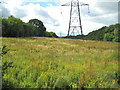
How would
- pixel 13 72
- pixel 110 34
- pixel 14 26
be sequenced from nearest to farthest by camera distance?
pixel 13 72 → pixel 14 26 → pixel 110 34

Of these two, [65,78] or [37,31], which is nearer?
[65,78]

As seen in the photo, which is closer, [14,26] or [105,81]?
[105,81]

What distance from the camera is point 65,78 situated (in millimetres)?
5172

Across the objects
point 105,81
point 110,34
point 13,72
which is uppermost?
point 110,34

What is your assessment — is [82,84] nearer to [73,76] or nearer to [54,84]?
[73,76]

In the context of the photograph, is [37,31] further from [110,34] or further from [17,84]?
[17,84]

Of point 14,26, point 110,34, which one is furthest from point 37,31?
point 110,34

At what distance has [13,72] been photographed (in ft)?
18.7

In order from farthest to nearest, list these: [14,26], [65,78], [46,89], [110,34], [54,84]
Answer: [110,34]
[14,26]
[65,78]
[54,84]
[46,89]

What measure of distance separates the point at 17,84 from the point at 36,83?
2.53 feet

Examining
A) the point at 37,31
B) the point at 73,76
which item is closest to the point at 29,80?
the point at 73,76

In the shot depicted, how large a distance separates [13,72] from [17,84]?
1146mm

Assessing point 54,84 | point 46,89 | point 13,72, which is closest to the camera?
point 46,89

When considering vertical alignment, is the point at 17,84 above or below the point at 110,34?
below
